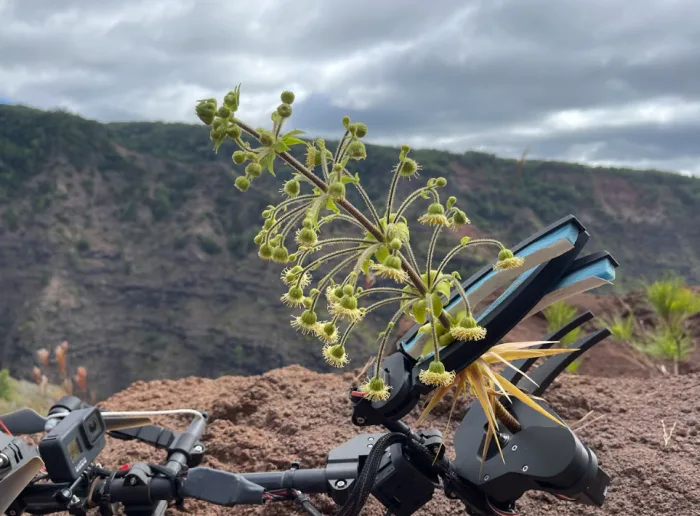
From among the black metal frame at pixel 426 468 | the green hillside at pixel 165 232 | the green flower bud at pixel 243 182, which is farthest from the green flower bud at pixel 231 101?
the green hillside at pixel 165 232

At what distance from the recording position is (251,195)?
17156 mm

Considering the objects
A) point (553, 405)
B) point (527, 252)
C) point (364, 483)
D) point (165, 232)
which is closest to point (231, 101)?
point (527, 252)

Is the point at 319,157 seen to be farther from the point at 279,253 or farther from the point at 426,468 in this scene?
the point at 426,468

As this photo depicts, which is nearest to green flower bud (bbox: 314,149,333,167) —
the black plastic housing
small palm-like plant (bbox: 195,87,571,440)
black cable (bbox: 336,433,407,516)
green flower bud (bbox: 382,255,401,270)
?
small palm-like plant (bbox: 195,87,571,440)

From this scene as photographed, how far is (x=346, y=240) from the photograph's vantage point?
3.65ft

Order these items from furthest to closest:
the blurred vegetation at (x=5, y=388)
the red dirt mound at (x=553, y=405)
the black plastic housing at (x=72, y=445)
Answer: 1. the blurred vegetation at (x=5, y=388)
2. the red dirt mound at (x=553, y=405)
3. the black plastic housing at (x=72, y=445)

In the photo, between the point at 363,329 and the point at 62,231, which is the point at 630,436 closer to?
the point at 363,329

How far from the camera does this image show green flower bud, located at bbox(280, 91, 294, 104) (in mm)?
982

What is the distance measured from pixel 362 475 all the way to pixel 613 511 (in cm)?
76

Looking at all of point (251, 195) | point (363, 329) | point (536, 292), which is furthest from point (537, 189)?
point (536, 292)

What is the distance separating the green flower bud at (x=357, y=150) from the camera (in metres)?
1.00

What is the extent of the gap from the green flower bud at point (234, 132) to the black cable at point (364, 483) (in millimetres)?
690

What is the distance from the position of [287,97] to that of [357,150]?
143 millimetres

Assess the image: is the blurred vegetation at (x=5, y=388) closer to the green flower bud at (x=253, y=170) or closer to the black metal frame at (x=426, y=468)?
the black metal frame at (x=426, y=468)
